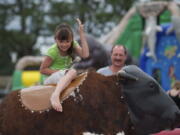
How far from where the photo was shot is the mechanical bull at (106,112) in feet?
9.86

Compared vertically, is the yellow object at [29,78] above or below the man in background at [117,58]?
below

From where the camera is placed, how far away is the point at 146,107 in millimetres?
3104

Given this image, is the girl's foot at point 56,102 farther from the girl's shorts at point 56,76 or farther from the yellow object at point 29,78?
the yellow object at point 29,78

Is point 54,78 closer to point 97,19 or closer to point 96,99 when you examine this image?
point 96,99

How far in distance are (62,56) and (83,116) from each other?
2.10 ft

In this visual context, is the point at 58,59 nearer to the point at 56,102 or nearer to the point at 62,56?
the point at 62,56

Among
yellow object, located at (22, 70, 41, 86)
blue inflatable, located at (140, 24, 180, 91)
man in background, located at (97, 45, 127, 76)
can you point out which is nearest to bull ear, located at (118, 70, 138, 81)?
man in background, located at (97, 45, 127, 76)

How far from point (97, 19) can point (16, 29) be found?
203 inches

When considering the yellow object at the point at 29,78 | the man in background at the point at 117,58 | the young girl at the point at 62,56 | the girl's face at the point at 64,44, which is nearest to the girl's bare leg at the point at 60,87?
the young girl at the point at 62,56

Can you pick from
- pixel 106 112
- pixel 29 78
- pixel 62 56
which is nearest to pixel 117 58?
pixel 62 56

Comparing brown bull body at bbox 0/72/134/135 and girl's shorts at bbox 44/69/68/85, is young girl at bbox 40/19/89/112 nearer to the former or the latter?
girl's shorts at bbox 44/69/68/85

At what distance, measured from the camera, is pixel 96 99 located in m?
3.06

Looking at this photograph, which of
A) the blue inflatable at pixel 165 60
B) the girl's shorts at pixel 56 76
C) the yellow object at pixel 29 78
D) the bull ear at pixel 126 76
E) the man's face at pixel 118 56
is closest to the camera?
the bull ear at pixel 126 76

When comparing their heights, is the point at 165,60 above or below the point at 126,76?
below
